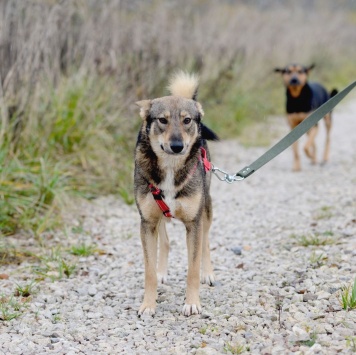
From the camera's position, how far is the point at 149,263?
3439 mm

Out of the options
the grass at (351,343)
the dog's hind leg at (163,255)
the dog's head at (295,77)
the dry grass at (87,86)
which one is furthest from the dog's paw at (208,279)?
the dog's head at (295,77)

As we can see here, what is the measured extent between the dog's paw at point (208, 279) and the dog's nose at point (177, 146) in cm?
112

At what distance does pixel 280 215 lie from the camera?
5449mm

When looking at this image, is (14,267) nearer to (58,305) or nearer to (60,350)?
(58,305)

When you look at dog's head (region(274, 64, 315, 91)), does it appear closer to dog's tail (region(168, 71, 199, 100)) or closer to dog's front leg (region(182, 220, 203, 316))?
dog's tail (region(168, 71, 199, 100))

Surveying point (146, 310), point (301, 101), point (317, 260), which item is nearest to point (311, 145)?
point (301, 101)

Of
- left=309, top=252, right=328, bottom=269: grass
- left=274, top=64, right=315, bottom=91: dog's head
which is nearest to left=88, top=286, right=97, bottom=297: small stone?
left=309, top=252, right=328, bottom=269: grass

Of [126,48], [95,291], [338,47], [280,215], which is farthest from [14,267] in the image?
[338,47]

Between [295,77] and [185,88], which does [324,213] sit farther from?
[295,77]

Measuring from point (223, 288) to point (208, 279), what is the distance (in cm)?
15

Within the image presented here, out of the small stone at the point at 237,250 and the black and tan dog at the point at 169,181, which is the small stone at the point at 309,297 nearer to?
the black and tan dog at the point at 169,181

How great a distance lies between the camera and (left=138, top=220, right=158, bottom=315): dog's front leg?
3398mm

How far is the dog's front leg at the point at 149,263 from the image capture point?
3.40m

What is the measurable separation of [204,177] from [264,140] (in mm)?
5559
